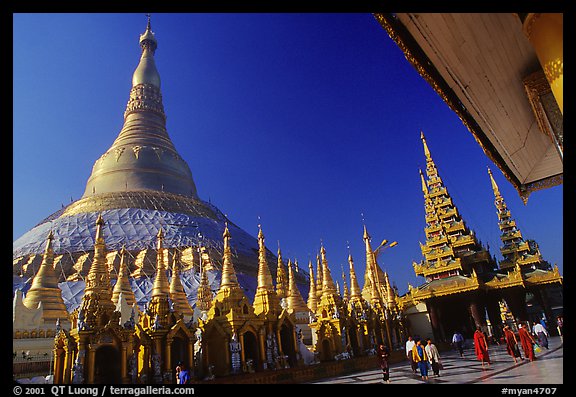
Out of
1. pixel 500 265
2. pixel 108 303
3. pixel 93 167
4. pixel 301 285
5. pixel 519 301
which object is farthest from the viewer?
pixel 93 167

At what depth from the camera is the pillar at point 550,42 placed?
2.89 meters

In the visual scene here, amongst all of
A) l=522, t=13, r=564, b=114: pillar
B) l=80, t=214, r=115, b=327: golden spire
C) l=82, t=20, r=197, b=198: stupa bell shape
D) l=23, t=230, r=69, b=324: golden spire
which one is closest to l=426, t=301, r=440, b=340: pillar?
l=80, t=214, r=115, b=327: golden spire

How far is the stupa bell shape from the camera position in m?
43.0

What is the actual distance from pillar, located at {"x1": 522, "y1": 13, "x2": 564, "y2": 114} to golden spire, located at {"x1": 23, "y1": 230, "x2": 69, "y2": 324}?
67.4 feet

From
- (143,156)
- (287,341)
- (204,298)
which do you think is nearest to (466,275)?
(287,341)

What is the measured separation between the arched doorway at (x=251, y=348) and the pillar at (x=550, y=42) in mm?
12652

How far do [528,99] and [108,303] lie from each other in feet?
41.4

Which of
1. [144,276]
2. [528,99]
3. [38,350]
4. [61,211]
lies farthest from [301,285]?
[528,99]

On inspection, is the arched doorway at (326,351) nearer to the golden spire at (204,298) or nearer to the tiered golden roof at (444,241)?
the golden spire at (204,298)

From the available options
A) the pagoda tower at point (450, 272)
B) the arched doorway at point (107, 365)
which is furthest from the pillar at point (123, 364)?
the pagoda tower at point (450, 272)

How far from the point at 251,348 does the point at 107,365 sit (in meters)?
5.01
